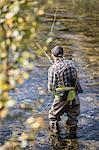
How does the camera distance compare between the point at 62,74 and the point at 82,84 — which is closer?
the point at 62,74

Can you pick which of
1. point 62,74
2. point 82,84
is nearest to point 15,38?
point 62,74

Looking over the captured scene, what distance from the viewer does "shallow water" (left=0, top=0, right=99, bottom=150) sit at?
28.8 feet

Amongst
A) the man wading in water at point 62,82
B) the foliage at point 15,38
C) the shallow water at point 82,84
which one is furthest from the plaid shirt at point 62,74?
the foliage at point 15,38

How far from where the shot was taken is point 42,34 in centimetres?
2091

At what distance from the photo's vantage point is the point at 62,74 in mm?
8164

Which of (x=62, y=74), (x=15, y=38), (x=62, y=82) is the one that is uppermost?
(x=15, y=38)

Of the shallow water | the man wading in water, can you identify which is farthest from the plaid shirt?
the shallow water

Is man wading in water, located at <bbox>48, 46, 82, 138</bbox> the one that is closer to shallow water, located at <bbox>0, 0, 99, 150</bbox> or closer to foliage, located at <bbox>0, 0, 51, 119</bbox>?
shallow water, located at <bbox>0, 0, 99, 150</bbox>

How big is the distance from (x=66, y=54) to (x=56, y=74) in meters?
9.22

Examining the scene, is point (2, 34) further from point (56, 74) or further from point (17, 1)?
point (56, 74)

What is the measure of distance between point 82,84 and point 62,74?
17.7ft

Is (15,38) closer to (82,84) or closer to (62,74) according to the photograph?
(62,74)

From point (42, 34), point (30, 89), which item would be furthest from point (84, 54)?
point (30, 89)

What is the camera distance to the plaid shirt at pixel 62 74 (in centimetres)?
816
